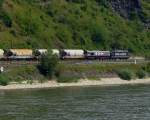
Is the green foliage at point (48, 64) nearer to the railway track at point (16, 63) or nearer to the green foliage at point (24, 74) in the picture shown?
the green foliage at point (24, 74)

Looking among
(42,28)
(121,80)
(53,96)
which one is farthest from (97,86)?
(42,28)

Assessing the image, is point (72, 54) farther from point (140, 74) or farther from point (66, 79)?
point (66, 79)

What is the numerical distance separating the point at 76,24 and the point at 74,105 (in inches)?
3109

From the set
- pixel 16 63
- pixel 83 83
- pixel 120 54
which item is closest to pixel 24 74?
pixel 16 63

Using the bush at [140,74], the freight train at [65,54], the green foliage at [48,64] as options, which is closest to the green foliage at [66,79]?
the green foliage at [48,64]

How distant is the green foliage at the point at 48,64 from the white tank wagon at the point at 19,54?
5.81m

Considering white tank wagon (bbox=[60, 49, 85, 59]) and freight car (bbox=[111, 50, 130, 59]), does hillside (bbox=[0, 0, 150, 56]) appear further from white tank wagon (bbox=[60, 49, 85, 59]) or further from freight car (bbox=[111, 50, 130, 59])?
freight car (bbox=[111, 50, 130, 59])

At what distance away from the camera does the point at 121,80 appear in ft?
403

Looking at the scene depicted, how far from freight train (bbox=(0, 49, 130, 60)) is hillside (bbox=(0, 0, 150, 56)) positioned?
645 cm

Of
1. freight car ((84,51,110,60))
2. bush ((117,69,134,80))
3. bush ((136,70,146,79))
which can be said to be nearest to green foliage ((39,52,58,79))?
bush ((117,69,134,80))

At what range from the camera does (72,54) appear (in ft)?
429

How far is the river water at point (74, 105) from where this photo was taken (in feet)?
208

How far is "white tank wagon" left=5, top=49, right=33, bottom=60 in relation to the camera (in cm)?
11776

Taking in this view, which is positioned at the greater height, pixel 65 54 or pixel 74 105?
pixel 65 54
